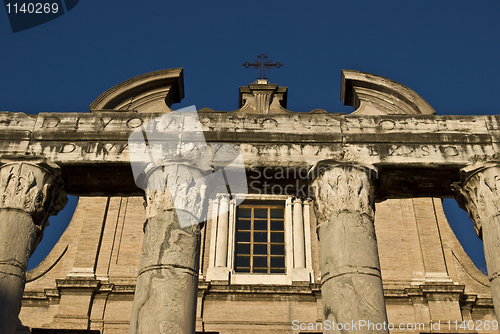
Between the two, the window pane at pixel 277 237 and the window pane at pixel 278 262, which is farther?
the window pane at pixel 277 237

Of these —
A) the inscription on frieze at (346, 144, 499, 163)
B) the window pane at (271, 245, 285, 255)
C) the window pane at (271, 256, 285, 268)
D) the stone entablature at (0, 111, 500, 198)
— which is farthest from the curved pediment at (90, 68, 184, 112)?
the inscription on frieze at (346, 144, 499, 163)

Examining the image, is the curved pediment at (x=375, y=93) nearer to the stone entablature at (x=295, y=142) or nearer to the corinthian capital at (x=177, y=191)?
the stone entablature at (x=295, y=142)

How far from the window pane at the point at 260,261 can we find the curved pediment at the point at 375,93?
4.64 metres

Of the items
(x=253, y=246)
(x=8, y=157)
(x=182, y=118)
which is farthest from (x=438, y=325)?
(x=8, y=157)

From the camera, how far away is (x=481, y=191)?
11.0 m

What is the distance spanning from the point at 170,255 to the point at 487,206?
222 inches

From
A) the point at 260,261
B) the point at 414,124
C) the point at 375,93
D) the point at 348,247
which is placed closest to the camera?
the point at 348,247

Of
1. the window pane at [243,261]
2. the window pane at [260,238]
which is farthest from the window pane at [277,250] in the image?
the window pane at [243,261]

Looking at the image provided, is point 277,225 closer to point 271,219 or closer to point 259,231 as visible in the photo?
point 271,219

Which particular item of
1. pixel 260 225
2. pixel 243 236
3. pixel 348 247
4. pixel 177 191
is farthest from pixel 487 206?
pixel 243 236

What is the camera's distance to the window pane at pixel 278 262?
53.7ft

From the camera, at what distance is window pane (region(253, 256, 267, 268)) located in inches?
641

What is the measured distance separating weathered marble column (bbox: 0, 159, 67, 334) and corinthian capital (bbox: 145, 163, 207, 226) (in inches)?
72.7

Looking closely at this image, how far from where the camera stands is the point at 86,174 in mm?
11742
